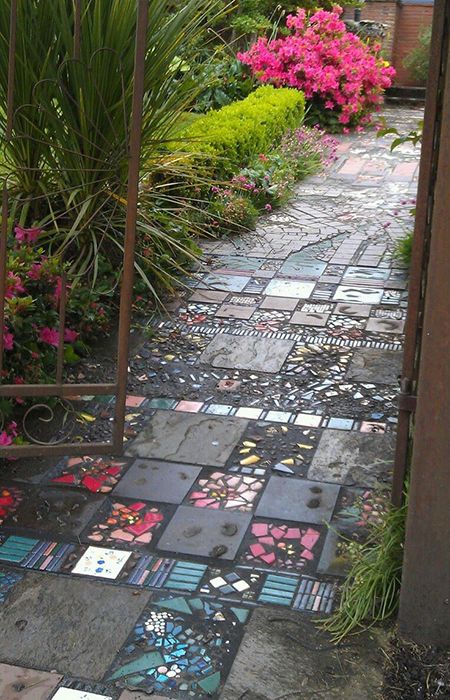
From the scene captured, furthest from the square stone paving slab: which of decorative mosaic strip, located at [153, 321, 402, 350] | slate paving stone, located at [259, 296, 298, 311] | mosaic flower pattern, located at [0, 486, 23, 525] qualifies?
slate paving stone, located at [259, 296, 298, 311]

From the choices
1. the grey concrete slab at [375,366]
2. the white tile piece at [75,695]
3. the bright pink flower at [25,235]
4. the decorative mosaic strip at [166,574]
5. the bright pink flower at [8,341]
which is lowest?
the grey concrete slab at [375,366]

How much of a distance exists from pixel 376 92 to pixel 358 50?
1.72 ft

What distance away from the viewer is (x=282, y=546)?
2.99 m

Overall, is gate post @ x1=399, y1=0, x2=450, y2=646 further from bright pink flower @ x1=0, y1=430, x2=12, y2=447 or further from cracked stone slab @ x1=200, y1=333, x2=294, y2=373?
cracked stone slab @ x1=200, y1=333, x2=294, y2=373

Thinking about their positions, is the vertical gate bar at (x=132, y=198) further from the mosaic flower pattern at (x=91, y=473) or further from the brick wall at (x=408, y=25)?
the brick wall at (x=408, y=25)

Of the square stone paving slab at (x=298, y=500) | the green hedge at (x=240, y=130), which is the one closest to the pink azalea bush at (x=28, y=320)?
the square stone paving slab at (x=298, y=500)

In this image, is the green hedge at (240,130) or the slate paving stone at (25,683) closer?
the slate paving stone at (25,683)

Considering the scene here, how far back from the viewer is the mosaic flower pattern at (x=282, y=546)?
291 centimetres

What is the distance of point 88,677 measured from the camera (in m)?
2.42

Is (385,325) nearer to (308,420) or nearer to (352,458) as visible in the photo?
(308,420)

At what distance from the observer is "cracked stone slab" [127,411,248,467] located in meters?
3.56

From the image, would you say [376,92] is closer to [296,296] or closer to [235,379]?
Answer: [296,296]

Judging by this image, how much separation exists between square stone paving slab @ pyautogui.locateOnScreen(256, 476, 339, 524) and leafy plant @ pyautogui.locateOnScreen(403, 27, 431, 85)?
1026 centimetres

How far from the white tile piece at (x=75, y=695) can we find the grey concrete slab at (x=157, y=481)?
962 mm
